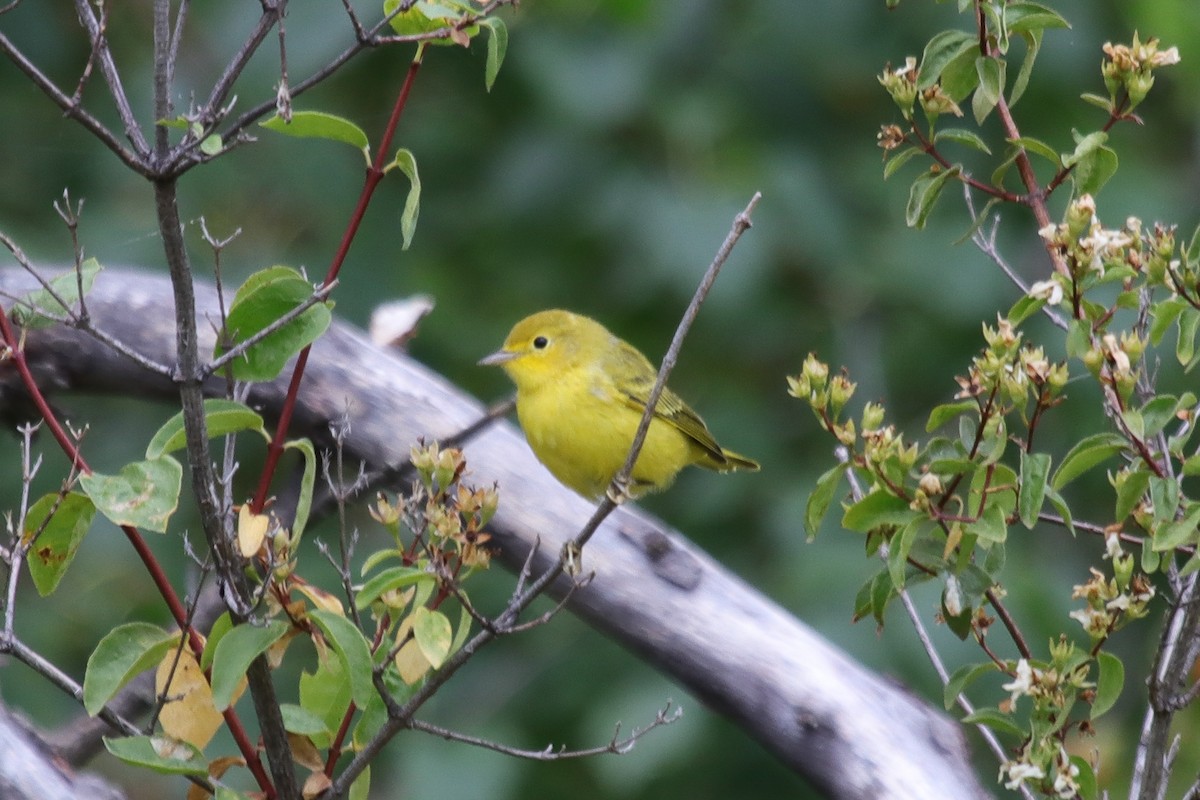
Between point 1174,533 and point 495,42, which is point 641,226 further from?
point 1174,533

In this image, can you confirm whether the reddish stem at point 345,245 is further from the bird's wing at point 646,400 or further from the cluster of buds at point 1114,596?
the bird's wing at point 646,400

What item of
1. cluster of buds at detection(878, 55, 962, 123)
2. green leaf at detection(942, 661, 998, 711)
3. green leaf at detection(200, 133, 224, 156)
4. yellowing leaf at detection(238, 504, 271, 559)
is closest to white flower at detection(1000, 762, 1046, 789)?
green leaf at detection(942, 661, 998, 711)

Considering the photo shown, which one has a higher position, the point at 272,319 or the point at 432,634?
the point at 272,319

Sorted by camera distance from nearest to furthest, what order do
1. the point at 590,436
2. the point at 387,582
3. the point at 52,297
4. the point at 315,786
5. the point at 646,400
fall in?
the point at 387,582 → the point at 315,786 → the point at 52,297 → the point at 590,436 → the point at 646,400

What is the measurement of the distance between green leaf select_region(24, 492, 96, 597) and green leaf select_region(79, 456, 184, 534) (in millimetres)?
135

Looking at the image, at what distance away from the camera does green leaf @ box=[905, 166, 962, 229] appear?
183 centimetres

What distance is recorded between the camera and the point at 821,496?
1673 millimetres

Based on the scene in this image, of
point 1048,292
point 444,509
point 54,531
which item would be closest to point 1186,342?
point 1048,292

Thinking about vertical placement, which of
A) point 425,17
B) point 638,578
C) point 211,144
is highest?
point 425,17

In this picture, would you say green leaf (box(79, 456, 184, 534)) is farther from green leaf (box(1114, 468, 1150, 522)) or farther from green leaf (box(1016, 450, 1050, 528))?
green leaf (box(1114, 468, 1150, 522))

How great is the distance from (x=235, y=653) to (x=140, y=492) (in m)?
0.20

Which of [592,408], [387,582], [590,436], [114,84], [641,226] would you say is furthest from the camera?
[641,226]

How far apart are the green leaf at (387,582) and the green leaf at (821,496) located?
1.47 feet

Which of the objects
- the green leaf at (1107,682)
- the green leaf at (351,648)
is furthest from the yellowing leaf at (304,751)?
the green leaf at (1107,682)
